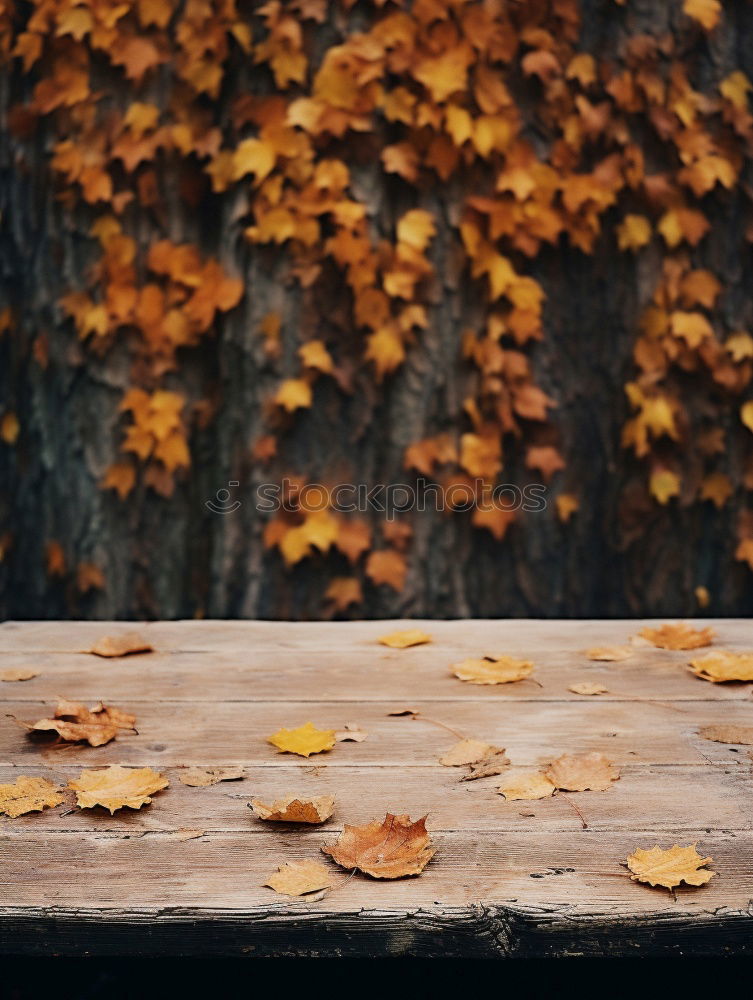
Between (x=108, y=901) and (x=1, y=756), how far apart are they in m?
0.38

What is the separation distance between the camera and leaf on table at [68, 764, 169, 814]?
95 centimetres

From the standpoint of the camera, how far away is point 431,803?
0.95 m

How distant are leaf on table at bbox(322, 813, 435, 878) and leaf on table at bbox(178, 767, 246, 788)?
18 cm

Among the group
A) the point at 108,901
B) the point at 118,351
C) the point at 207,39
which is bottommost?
the point at 108,901

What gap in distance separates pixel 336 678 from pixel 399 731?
23 centimetres

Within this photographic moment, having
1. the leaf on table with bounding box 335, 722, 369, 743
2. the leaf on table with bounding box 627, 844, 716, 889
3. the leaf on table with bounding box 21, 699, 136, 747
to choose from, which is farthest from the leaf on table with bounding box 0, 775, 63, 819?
the leaf on table with bounding box 627, 844, 716, 889

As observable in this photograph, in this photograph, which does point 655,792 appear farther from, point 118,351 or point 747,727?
point 118,351

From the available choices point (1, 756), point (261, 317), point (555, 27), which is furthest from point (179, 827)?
point (555, 27)

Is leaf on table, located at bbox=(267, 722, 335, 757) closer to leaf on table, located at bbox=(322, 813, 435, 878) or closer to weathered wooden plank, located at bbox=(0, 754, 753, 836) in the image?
weathered wooden plank, located at bbox=(0, 754, 753, 836)

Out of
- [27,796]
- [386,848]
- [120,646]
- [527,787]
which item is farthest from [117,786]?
[120,646]

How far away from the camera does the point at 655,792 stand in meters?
0.97

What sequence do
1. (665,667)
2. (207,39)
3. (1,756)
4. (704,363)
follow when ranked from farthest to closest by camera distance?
(704,363) → (207,39) → (665,667) → (1,756)

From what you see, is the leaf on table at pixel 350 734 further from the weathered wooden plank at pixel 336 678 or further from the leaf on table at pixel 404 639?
the leaf on table at pixel 404 639

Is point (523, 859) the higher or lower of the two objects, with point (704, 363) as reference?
lower
